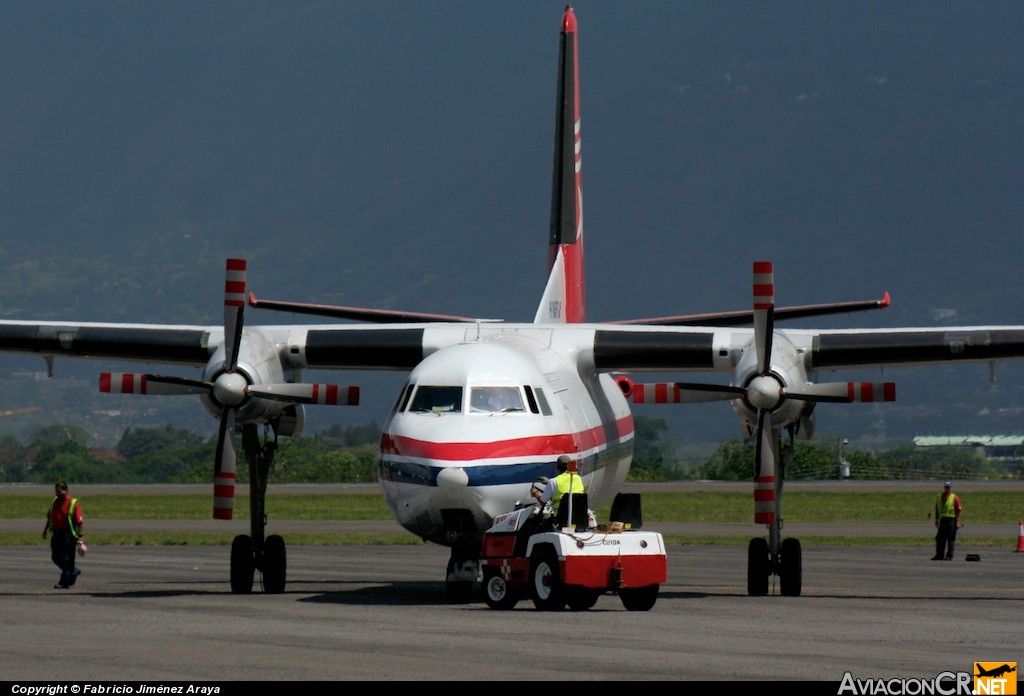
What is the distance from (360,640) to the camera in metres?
17.4

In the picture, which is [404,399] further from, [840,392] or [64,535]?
[64,535]

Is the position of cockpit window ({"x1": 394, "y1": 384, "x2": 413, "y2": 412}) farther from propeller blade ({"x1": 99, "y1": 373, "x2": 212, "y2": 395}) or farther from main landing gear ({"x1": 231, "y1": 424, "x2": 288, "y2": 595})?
main landing gear ({"x1": 231, "y1": 424, "x2": 288, "y2": 595})

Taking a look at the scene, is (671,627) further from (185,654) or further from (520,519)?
(185,654)

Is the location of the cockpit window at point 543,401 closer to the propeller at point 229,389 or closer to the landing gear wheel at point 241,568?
the propeller at point 229,389

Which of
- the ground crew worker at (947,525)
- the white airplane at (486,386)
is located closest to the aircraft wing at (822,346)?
the white airplane at (486,386)

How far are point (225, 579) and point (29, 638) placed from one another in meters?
12.0

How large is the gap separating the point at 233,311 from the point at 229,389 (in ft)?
3.69

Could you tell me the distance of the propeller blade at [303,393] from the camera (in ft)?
81.4

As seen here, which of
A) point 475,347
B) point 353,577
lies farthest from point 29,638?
point 353,577

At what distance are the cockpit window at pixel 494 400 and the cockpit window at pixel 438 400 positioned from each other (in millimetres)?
195

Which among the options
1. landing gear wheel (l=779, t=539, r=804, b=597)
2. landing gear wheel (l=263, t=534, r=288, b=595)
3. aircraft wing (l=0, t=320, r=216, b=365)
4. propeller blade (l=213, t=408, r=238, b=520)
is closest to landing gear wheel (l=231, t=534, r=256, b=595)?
landing gear wheel (l=263, t=534, r=288, b=595)

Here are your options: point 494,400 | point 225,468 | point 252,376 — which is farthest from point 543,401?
point 225,468

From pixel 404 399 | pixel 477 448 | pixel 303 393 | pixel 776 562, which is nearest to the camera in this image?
pixel 477 448

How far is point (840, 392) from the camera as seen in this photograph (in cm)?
2494
